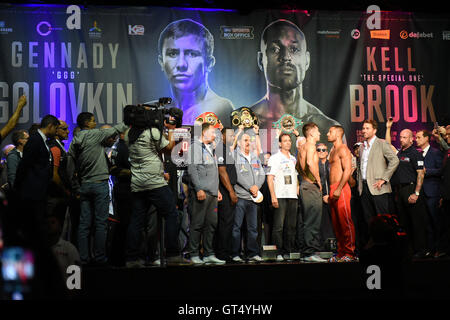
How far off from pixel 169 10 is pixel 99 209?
3443mm

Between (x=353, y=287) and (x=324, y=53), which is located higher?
(x=324, y=53)

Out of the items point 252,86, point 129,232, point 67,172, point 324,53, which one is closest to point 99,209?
point 129,232

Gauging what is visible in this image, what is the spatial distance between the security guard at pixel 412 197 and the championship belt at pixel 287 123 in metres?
1.46

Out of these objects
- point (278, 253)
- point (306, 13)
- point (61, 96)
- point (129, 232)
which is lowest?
point (278, 253)

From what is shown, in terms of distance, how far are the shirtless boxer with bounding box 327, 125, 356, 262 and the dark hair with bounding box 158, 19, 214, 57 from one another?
2488 mm

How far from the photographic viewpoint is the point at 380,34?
25.6 feet

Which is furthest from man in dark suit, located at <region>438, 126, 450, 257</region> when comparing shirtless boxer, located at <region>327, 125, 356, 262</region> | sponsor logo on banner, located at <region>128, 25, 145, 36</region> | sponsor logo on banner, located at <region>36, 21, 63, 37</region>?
sponsor logo on banner, located at <region>36, 21, 63, 37</region>

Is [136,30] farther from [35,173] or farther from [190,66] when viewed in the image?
[35,173]

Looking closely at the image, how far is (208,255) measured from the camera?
19.5 feet

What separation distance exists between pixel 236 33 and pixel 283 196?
2.56m

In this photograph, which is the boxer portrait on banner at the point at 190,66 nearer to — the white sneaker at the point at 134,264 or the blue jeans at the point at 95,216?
the blue jeans at the point at 95,216

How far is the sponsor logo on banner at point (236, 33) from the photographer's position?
7.62m
